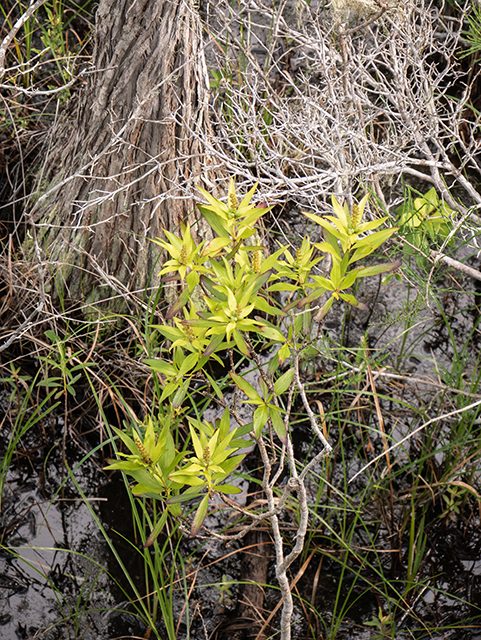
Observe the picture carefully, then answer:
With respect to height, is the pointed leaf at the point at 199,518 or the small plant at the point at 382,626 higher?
the pointed leaf at the point at 199,518

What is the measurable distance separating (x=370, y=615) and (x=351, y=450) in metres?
0.58

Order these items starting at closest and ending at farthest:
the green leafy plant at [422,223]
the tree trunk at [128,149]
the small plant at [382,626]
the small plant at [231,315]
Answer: the small plant at [231,315] → the small plant at [382,626] → the green leafy plant at [422,223] → the tree trunk at [128,149]

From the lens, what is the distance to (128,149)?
202 cm

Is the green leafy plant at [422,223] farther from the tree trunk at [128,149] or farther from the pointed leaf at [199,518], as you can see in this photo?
the pointed leaf at [199,518]

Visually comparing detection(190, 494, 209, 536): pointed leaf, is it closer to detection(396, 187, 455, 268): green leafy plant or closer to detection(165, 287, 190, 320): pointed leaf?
detection(165, 287, 190, 320): pointed leaf

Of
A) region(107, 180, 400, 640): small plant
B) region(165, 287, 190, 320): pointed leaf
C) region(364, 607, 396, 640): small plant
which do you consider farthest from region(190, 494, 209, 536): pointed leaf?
region(364, 607, 396, 640): small plant

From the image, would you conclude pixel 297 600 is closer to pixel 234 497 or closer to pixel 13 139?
pixel 234 497

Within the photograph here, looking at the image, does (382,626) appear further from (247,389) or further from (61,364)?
(61,364)

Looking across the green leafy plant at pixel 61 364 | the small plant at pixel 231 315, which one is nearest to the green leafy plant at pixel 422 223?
the small plant at pixel 231 315

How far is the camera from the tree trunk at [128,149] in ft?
6.20

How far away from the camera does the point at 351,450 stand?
2.02 m

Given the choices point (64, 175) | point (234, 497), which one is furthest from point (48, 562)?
point (64, 175)

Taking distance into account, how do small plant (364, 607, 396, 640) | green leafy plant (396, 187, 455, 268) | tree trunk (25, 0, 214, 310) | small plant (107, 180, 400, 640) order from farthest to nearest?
1. tree trunk (25, 0, 214, 310)
2. green leafy plant (396, 187, 455, 268)
3. small plant (364, 607, 396, 640)
4. small plant (107, 180, 400, 640)

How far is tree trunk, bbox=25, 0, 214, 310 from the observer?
189 centimetres
